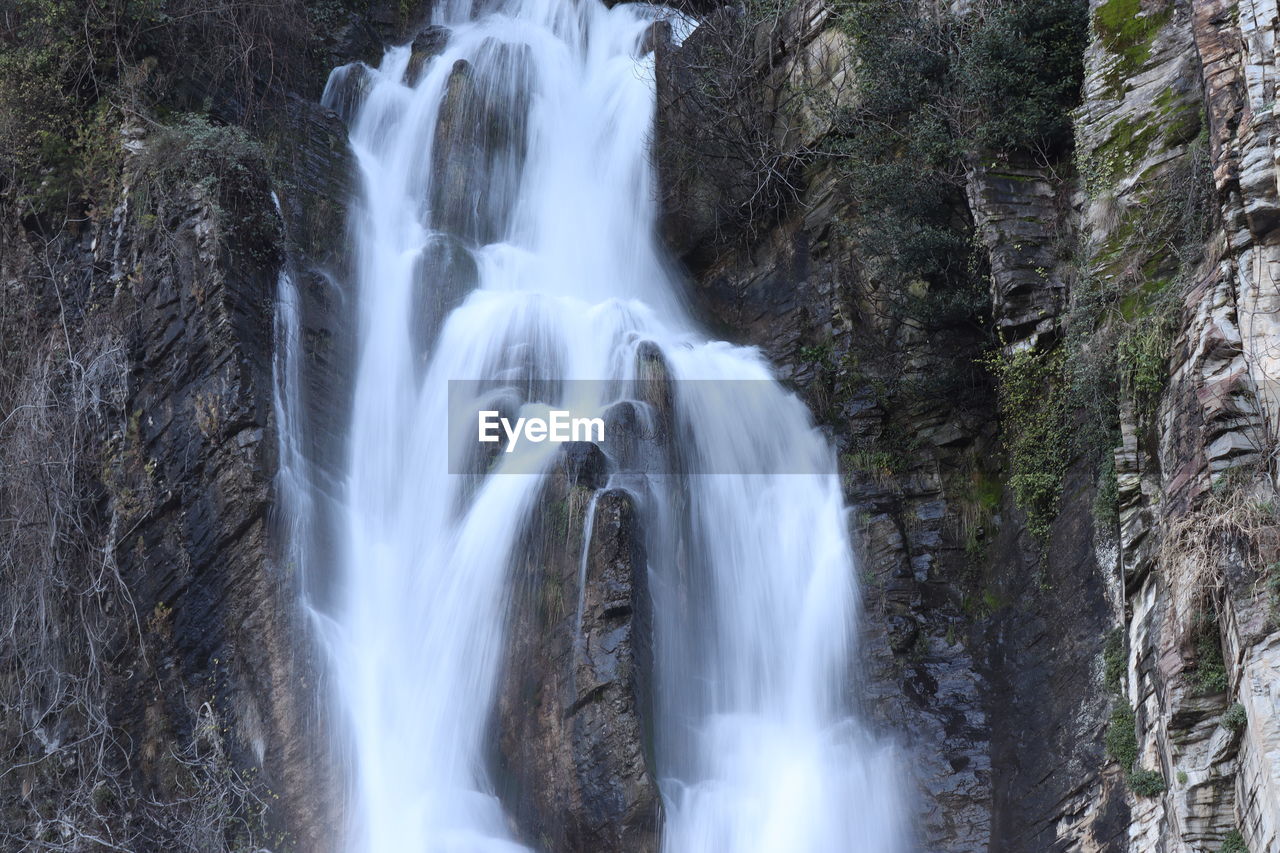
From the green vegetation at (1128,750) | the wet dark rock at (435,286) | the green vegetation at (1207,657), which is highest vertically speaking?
the wet dark rock at (435,286)

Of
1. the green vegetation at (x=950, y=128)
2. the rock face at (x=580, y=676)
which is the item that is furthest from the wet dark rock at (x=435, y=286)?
the green vegetation at (x=950, y=128)

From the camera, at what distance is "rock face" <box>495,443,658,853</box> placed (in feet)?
34.3

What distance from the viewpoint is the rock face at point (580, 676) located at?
10.5 meters

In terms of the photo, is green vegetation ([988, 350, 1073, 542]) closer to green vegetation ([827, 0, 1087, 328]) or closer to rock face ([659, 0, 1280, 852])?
Answer: rock face ([659, 0, 1280, 852])

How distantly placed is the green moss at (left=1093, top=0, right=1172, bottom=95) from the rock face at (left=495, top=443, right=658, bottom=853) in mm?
6569

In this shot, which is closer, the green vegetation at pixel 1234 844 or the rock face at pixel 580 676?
the green vegetation at pixel 1234 844

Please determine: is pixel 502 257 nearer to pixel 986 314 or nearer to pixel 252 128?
pixel 252 128

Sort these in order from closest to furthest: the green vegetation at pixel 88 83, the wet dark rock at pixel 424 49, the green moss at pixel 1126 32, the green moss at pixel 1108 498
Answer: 1. the green moss at pixel 1108 498
2. the green moss at pixel 1126 32
3. the green vegetation at pixel 88 83
4. the wet dark rock at pixel 424 49

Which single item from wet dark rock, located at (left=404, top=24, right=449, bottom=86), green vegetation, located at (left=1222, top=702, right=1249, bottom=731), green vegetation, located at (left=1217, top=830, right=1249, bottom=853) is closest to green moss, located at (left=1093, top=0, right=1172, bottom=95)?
green vegetation, located at (left=1222, top=702, right=1249, bottom=731)

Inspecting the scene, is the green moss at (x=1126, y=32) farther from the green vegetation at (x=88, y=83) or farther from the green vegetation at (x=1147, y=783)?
the green vegetation at (x=88, y=83)

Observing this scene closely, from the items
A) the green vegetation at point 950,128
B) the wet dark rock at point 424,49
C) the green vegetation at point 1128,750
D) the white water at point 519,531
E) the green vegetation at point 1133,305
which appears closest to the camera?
the green vegetation at point 1128,750

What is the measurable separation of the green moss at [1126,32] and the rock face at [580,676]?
6.57 meters

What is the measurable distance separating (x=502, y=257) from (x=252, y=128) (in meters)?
3.93

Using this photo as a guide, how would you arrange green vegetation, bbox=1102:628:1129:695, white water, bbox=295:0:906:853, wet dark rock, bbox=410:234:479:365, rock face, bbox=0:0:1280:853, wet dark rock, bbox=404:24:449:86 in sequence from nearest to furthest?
rock face, bbox=0:0:1280:853
green vegetation, bbox=1102:628:1129:695
white water, bbox=295:0:906:853
wet dark rock, bbox=410:234:479:365
wet dark rock, bbox=404:24:449:86
